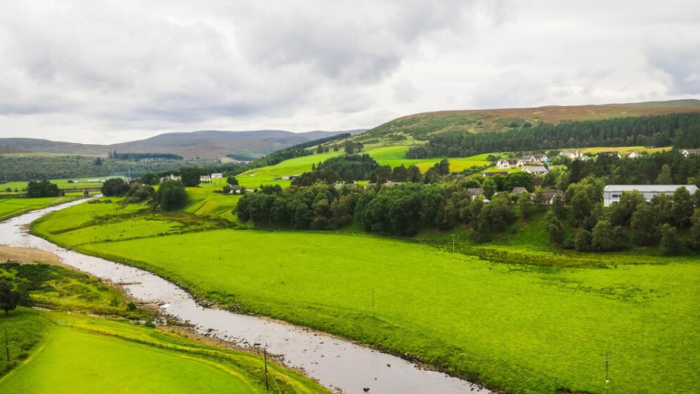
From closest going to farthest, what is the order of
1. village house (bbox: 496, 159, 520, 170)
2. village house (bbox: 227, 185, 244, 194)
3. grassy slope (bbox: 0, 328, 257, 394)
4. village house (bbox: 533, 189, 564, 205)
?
grassy slope (bbox: 0, 328, 257, 394)
village house (bbox: 533, 189, 564, 205)
village house (bbox: 227, 185, 244, 194)
village house (bbox: 496, 159, 520, 170)

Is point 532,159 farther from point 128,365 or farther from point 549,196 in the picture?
point 128,365

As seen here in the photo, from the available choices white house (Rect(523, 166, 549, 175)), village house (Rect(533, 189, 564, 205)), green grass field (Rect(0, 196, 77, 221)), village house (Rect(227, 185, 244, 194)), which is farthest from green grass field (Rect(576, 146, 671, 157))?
green grass field (Rect(0, 196, 77, 221))

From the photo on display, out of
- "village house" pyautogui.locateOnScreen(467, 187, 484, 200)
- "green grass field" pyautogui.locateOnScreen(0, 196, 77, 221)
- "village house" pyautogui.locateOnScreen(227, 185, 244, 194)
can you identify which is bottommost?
"green grass field" pyautogui.locateOnScreen(0, 196, 77, 221)

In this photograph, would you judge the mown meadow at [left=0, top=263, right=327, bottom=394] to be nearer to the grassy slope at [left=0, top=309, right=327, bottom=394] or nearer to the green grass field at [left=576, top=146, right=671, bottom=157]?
the grassy slope at [left=0, top=309, right=327, bottom=394]

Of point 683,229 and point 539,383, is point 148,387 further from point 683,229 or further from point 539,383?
point 683,229

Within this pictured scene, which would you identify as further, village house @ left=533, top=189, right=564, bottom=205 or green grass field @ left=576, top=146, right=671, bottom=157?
green grass field @ left=576, top=146, right=671, bottom=157

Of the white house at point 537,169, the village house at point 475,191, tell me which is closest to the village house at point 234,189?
the village house at point 475,191
